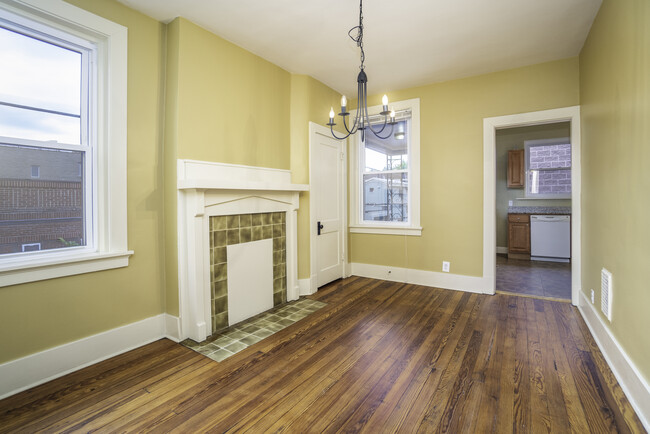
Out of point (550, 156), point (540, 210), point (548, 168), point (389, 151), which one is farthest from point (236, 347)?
point (550, 156)

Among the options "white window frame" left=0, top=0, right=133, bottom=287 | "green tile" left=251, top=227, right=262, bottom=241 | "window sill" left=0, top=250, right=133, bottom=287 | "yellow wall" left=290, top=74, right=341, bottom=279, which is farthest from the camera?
"yellow wall" left=290, top=74, right=341, bottom=279

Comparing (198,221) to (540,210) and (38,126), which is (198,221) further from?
(540,210)

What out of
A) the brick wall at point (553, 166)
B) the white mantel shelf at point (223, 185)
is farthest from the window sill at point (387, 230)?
the brick wall at point (553, 166)

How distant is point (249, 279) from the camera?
303 cm

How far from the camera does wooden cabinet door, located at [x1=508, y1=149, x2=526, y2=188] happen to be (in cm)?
616

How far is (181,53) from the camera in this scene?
2.54 meters

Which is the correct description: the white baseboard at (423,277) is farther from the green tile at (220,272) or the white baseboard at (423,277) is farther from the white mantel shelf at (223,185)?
the green tile at (220,272)

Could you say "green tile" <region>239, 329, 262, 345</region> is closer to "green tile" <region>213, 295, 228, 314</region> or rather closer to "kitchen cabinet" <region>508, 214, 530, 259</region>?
"green tile" <region>213, 295, 228, 314</region>

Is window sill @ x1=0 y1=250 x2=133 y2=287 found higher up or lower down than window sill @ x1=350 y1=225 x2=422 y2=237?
lower down

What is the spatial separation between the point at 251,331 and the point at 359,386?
1.19 m

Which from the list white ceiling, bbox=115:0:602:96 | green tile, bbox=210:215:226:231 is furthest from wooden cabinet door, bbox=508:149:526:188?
green tile, bbox=210:215:226:231

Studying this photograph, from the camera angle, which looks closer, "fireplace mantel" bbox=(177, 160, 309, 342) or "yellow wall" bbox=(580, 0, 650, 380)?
"yellow wall" bbox=(580, 0, 650, 380)

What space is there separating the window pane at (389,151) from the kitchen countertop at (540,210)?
333 centimetres

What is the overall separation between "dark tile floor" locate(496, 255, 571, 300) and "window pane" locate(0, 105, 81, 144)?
4.74 metres
